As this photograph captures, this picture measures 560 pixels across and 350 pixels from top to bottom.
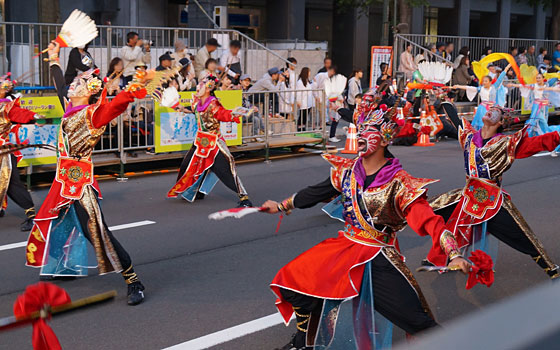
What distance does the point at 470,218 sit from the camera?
6.46 metres

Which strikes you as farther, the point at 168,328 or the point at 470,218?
the point at 470,218

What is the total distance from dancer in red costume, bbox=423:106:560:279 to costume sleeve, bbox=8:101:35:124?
4.56 m

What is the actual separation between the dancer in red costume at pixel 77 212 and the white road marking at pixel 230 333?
0.95 m

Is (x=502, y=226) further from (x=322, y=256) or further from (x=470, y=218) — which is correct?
(x=322, y=256)

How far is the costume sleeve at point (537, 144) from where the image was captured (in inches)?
240

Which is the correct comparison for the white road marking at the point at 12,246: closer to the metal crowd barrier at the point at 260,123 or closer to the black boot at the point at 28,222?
the black boot at the point at 28,222

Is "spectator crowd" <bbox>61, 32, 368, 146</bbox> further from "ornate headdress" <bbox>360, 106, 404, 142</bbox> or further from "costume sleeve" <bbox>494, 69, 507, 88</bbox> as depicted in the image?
→ "ornate headdress" <bbox>360, 106, 404, 142</bbox>

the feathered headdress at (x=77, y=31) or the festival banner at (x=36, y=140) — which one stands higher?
the feathered headdress at (x=77, y=31)

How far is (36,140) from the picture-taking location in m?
10.9

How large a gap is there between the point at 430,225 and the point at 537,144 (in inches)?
101

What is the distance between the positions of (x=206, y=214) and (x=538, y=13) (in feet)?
101

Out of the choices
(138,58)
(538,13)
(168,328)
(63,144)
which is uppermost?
(538,13)

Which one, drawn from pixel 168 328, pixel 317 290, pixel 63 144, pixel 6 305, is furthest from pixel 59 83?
pixel 317 290

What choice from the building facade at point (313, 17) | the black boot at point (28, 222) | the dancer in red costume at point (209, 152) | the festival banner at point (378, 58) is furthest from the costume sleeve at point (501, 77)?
the black boot at point (28, 222)
